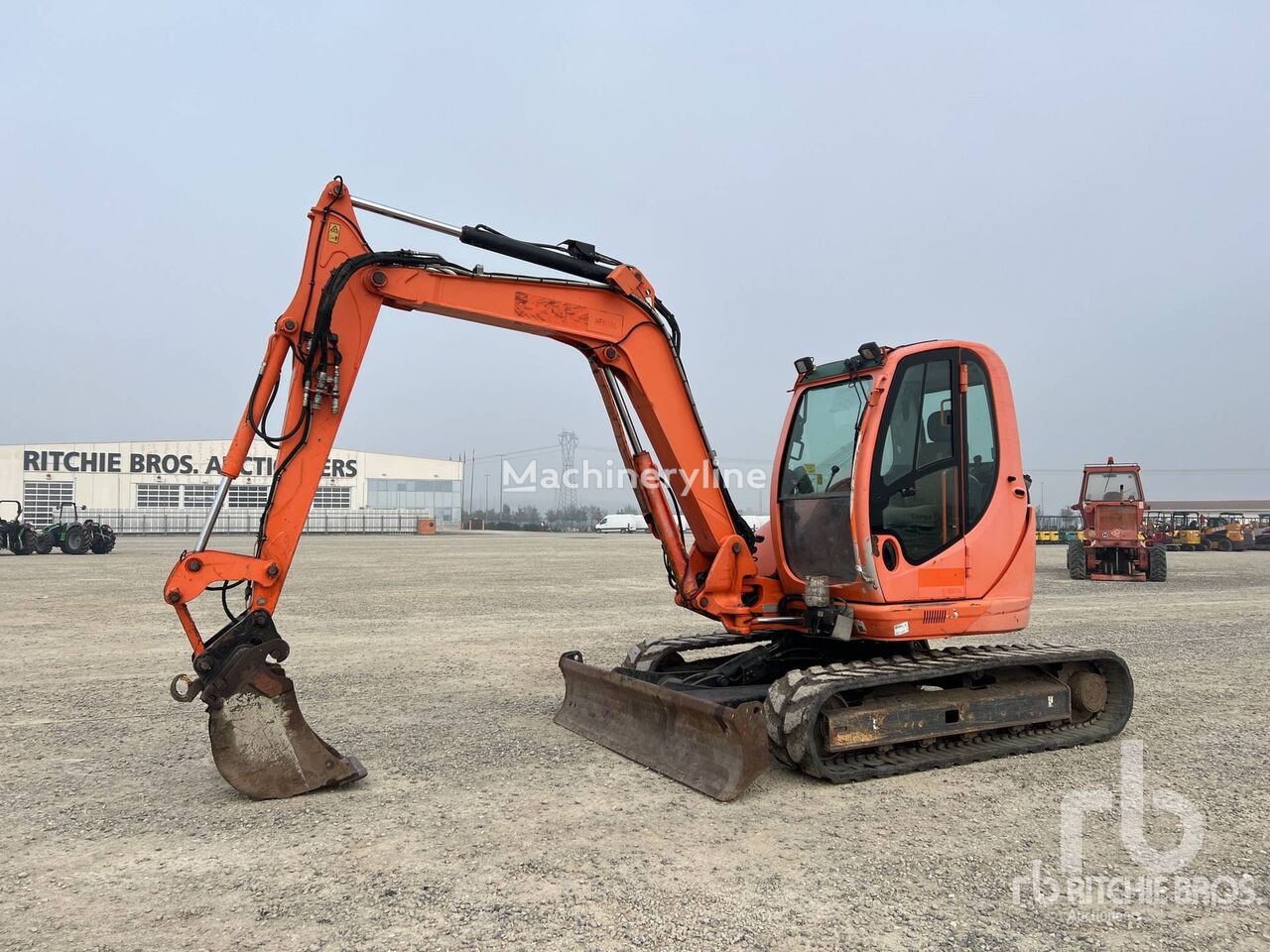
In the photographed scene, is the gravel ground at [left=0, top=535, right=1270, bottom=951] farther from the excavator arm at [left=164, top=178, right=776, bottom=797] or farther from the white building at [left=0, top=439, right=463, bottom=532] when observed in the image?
the white building at [left=0, top=439, right=463, bottom=532]

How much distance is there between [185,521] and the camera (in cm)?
5969

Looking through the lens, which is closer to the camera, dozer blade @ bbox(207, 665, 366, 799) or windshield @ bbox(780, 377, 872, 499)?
dozer blade @ bbox(207, 665, 366, 799)

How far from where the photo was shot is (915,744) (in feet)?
20.7

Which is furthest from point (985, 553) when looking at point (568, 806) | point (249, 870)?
point (249, 870)

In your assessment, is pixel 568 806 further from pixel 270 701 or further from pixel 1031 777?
pixel 1031 777

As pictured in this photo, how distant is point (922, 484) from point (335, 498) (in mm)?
62968

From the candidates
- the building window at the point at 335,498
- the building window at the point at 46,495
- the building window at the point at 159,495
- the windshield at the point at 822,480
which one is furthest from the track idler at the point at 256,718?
the building window at the point at 159,495

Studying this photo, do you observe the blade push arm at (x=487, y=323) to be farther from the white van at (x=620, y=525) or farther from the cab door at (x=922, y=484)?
the white van at (x=620, y=525)

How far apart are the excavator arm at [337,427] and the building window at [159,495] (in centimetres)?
6185

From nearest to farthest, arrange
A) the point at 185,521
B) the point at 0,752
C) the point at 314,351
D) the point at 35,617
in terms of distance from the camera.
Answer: the point at 314,351, the point at 0,752, the point at 35,617, the point at 185,521

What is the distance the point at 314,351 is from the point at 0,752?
366 cm

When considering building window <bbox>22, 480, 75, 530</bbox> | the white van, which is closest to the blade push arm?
building window <bbox>22, 480, 75, 530</bbox>

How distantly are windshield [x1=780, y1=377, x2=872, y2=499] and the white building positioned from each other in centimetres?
5572

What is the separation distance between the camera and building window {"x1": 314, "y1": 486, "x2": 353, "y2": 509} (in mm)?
64062
